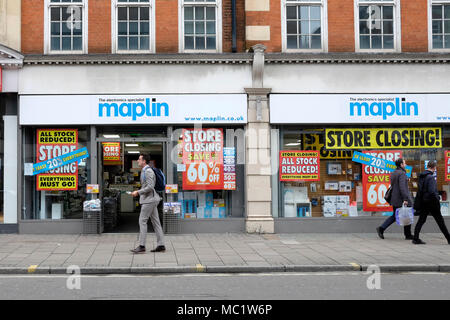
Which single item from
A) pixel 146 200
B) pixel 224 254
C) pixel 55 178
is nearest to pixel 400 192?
pixel 224 254

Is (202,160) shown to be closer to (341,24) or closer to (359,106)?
(359,106)

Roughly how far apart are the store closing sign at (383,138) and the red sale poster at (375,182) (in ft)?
0.64

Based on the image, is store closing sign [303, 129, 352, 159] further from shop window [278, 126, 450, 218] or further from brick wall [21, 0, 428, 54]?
brick wall [21, 0, 428, 54]

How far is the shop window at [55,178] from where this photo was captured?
509 inches

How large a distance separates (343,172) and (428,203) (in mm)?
2885

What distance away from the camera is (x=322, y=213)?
13.4 m

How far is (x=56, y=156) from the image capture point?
1296cm

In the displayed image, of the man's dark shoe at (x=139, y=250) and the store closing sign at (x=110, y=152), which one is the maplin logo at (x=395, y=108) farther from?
the man's dark shoe at (x=139, y=250)

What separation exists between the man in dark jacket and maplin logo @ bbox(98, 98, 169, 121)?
22.2 feet

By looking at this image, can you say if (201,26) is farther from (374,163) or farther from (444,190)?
(444,190)

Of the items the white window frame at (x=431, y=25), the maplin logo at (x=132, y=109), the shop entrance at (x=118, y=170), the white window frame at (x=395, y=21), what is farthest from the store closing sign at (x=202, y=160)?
the white window frame at (x=431, y=25)

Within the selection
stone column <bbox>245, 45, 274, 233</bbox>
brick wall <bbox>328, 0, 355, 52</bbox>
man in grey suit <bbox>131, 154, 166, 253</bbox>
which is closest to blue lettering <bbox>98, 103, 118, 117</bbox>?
man in grey suit <bbox>131, 154, 166, 253</bbox>

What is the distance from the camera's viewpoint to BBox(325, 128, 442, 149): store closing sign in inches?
525

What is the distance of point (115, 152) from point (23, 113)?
8.39 ft
